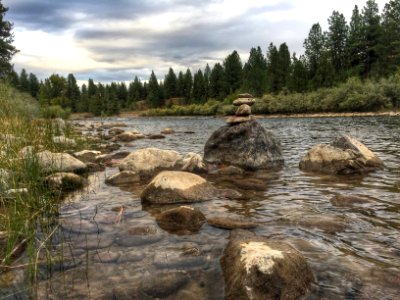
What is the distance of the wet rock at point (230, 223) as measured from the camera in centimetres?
672

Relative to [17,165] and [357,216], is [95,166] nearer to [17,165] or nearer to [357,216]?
[17,165]

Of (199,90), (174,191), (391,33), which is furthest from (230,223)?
(199,90)

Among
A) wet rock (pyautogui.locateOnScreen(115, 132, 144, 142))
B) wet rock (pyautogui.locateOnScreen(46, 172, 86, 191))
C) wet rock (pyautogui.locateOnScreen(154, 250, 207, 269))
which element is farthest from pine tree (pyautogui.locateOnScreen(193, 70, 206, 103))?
wet rock (pyautogui.locateOnScreen(154, 250, 207, 269))

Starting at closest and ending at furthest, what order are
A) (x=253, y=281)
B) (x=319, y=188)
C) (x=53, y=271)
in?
(x=253, y=281), (x=53, y=271), (x=319, y=188)

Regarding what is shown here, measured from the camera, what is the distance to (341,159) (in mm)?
12055

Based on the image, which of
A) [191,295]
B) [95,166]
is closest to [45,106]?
[95,166]

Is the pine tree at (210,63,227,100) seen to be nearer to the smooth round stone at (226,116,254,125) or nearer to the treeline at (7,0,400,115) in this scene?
the treeline at (7,0,400,115)

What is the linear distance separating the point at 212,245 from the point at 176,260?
0.79 meters

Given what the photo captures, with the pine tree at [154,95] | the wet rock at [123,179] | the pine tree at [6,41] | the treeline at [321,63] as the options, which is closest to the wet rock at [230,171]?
the wet rock at [123,179]

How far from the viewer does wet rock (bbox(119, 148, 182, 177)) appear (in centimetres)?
1241

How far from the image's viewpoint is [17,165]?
616 centimetres

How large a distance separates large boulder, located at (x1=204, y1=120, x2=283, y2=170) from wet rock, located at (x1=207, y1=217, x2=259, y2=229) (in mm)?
7075

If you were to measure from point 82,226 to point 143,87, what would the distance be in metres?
151

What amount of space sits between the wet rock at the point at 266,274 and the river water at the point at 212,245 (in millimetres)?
178
